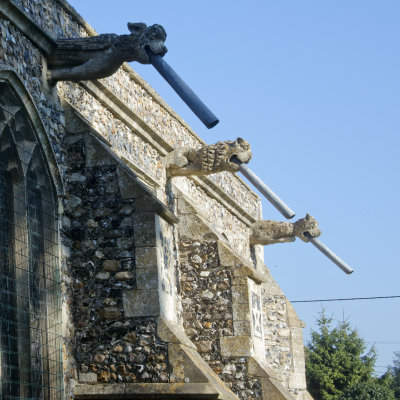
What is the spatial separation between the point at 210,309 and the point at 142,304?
374 cm

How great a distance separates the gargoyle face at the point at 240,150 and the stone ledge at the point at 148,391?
177 inches

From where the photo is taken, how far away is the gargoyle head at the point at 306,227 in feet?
58.9

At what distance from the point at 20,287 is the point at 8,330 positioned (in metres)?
0.46

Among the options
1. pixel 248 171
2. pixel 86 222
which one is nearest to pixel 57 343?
pixel 86 222

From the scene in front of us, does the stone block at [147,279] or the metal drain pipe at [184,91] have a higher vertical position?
the metal drain pipe at [184,91]

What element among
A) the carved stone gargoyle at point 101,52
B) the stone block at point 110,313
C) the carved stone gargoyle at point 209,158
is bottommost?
the stone block at point 110,313

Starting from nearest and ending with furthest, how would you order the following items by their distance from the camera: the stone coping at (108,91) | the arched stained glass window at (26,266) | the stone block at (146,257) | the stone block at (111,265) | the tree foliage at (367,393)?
the arched stained glass window at (26,266), the stone coping at (108,91), the stone block at (146,257), the stone block at (111,265), the tree foliage at (367,393)


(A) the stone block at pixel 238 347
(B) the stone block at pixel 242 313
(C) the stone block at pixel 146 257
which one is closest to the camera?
(C) the stone block at pixel 146 257

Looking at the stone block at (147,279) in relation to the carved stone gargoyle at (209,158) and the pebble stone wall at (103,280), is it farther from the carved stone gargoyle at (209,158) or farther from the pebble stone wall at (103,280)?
the carved stone gargoyle at (209,158)

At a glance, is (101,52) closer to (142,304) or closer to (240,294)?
(142,304)

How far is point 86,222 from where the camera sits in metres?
10.5

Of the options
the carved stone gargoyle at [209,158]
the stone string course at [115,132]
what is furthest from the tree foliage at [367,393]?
the stone string course at [115,132]

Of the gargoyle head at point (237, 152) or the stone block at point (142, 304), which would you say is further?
the gargoyle head at point (237, 152)

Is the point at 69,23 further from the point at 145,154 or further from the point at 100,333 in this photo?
the point at 100,333
